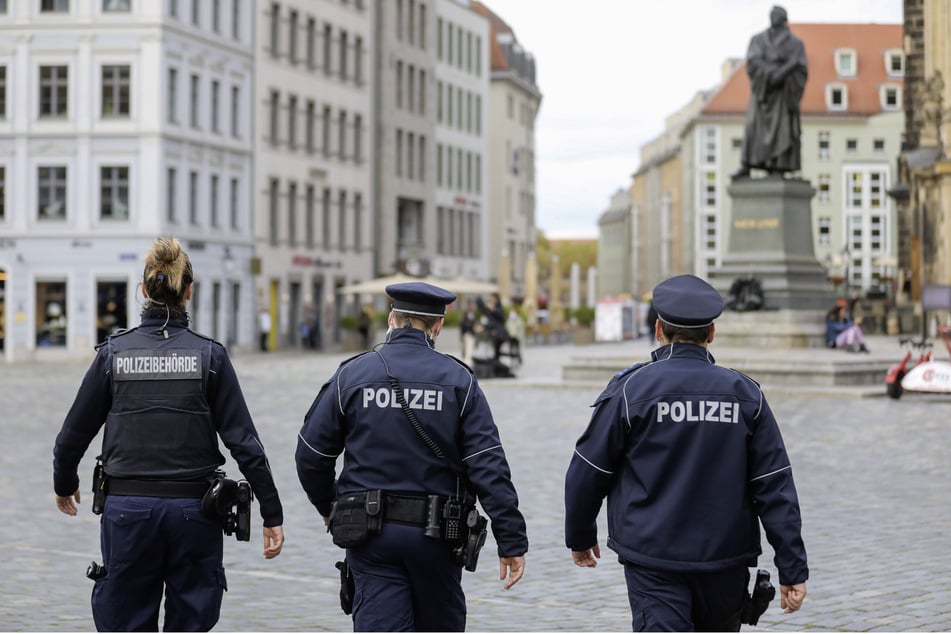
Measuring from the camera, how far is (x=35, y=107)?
59.9 meters

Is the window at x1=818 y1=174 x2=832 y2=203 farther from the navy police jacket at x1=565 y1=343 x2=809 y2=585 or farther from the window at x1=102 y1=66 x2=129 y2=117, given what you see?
the navy police jacket at x1=565 y1=343 x2=809 y2=585

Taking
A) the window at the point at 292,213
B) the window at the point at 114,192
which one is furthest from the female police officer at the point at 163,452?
the window at the point at 292,213

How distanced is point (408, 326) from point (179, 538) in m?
1.09

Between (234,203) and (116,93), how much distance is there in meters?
8.56

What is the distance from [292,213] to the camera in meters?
73.3

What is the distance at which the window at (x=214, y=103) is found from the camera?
6512 centimetres

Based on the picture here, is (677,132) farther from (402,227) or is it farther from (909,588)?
(909,588)

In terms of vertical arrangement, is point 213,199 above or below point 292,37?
below

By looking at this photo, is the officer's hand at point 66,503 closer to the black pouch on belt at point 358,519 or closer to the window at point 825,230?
the black pouch on belt at point 358,519

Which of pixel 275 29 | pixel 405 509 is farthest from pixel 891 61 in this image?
pixel 405 509

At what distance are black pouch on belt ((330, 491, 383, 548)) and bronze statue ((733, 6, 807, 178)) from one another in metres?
28.3

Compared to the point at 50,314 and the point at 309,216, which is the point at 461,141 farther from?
the point at 50,314

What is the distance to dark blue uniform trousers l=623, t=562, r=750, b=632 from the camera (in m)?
5.64

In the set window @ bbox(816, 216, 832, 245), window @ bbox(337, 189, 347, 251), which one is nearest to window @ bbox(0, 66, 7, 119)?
window @ bbox(337, 189, 347, 251)
